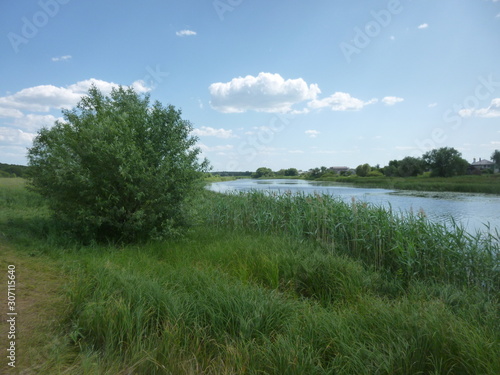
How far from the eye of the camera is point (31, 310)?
3562mm

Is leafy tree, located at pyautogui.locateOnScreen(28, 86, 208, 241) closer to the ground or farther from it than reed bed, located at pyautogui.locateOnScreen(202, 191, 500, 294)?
farther from it

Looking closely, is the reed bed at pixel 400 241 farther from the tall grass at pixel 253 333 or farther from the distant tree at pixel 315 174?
the distant tree at pixel 315 174

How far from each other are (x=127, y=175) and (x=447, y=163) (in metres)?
47.1

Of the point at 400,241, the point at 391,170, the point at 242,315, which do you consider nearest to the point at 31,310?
the point at 242,315

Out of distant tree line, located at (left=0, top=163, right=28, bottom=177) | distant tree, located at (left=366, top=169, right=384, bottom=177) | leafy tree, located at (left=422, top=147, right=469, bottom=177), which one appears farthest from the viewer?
distant tree, located at (left=366, top=169, right=384, bottom=177)

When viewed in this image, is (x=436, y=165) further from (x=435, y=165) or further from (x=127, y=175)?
(x=127, y=175)

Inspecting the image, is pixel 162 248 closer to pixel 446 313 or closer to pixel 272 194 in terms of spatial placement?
pixel 446 313

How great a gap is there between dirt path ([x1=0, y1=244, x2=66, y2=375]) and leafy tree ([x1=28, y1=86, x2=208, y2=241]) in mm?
1661

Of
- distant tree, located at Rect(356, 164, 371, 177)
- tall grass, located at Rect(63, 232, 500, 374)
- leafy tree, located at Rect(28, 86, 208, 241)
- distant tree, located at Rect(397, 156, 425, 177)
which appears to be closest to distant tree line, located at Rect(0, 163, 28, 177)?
leafy tree, located at Rect(28, 86, 208, 241)

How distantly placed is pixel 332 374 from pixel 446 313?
1535 mm

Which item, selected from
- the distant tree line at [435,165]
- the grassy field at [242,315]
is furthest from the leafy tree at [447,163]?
the grassy field at [242,315]

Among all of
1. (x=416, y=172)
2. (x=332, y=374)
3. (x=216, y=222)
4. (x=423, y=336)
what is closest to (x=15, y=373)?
(x=332, y=374)

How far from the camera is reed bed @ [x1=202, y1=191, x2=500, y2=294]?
244 inches

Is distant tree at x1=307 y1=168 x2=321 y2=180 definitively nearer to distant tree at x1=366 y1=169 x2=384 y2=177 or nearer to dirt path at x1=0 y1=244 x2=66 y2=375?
distant tree at x1=366 y1=169 x2=384 y2=177
